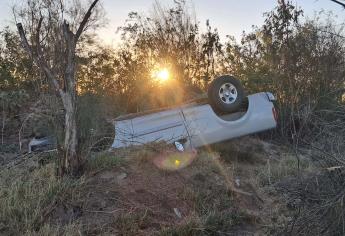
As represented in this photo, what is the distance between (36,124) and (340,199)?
5.90 metres

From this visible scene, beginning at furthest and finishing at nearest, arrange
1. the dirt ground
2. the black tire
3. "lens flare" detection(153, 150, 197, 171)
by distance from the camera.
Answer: the black tire < "lens flare" detection(153, 150, 197, 171) < the dirt ground

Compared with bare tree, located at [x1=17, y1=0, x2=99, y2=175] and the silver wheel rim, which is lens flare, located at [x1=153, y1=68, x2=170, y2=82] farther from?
bare tree, located at [x1=17, y1=0, x2=99, y2=175]

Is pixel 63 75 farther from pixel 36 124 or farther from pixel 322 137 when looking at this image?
pixel 322 137

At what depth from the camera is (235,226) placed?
20.5 feet

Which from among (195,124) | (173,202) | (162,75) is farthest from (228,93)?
(162,75)

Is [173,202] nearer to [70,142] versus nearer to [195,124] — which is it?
[70,142]

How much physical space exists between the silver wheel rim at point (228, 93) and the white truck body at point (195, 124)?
282 millimetres

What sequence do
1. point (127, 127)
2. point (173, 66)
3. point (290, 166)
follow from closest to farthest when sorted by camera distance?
point (127, 127), point (290, 166), point (173, 66)

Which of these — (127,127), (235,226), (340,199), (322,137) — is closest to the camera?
(340,199)

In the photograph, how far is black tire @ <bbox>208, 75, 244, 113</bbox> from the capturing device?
31.4 ft

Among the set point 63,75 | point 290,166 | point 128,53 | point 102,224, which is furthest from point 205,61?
point 102,224

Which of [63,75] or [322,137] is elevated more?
[63,75]

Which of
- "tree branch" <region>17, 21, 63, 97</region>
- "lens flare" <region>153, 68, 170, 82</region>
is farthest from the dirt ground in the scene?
"lens flare" <region>153, 68, 170, 82</region>

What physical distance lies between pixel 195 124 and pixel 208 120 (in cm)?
30
